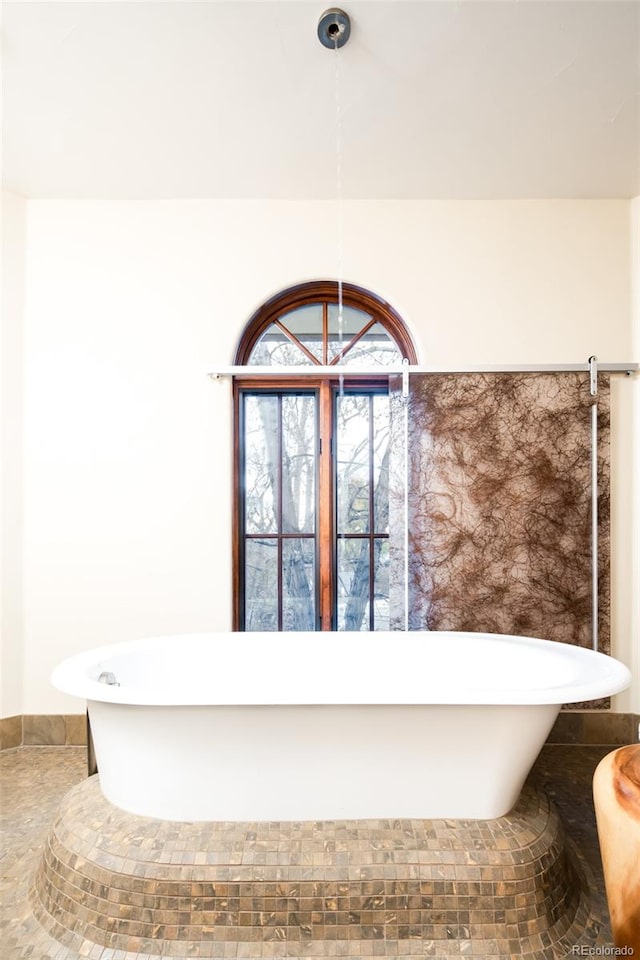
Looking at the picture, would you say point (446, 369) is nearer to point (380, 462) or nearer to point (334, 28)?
point (380, 462)

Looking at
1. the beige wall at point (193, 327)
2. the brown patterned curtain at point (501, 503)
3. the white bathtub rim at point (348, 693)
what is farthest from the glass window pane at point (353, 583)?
the white bathtub rim at point (348, 693)

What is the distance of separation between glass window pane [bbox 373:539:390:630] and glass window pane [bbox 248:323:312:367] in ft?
3.44

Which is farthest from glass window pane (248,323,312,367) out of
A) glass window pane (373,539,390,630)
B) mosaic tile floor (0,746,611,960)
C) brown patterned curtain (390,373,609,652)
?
mosaic tile floor (0,746,611,960)

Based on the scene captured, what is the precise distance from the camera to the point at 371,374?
8.96 ft

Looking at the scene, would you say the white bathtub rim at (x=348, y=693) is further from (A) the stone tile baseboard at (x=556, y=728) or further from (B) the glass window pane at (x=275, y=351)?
(B) the glass window pane at (x=275, y=351)

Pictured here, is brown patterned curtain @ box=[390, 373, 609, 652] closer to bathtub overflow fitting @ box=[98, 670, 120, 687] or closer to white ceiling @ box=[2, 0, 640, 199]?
white ceiling @ box=[2, 0, 640, 199]

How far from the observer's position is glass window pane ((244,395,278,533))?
2887 mm

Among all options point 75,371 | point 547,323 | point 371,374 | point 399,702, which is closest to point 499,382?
point 547,323

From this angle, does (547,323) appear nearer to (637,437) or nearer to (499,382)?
(499,382)

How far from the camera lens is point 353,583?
287 cm

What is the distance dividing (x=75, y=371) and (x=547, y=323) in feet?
7.67

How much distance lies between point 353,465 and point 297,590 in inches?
27.8

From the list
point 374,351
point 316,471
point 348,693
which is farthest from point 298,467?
point 348,693

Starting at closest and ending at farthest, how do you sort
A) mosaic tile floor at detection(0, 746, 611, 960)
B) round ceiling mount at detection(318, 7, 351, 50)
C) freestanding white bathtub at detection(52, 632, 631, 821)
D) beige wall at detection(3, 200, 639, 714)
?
1. mosaic tile floor at detection(0, 746, 611, 960)
2. freestanding white bathtub at detection(52, 632, 631, 821)
3. round ceiling mount at detection(318, 7, 351, 50)
4. beige wall at detection(3, 200, 639, 714)
